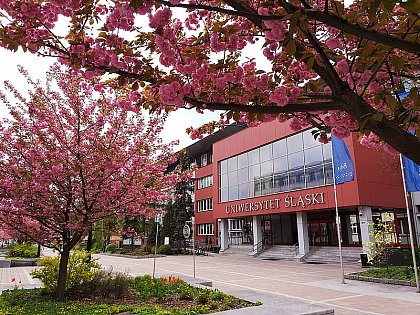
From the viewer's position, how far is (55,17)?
10.8 ft

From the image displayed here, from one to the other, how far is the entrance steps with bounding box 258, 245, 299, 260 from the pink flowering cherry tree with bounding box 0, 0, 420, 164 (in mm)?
21561

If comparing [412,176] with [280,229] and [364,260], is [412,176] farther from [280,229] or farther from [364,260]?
[280,229]

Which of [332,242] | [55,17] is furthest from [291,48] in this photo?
[332,242]

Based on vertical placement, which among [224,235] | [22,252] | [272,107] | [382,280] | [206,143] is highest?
[206,143]

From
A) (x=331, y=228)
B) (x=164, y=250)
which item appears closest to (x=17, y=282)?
(x=331, y=228)

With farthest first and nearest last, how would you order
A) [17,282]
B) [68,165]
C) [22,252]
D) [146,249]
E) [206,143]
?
[206,143]
[146,249]
[22,252]
[17,282]
[68,165]

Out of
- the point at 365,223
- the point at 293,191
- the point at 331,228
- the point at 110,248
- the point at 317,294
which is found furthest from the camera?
the point at 110,248

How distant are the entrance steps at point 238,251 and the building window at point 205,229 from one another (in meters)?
5.54

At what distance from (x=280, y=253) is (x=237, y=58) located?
23.7m

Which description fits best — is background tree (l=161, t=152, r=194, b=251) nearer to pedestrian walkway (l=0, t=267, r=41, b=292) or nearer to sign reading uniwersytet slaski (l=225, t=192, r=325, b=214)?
sign reading uniwersytet slaski (l=225, t=192, r=325, b=214)

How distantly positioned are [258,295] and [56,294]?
482 cm

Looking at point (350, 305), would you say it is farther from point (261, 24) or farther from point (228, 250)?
point (228, 250)

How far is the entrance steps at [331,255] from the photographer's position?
20.1 meters

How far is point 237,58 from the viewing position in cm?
384
